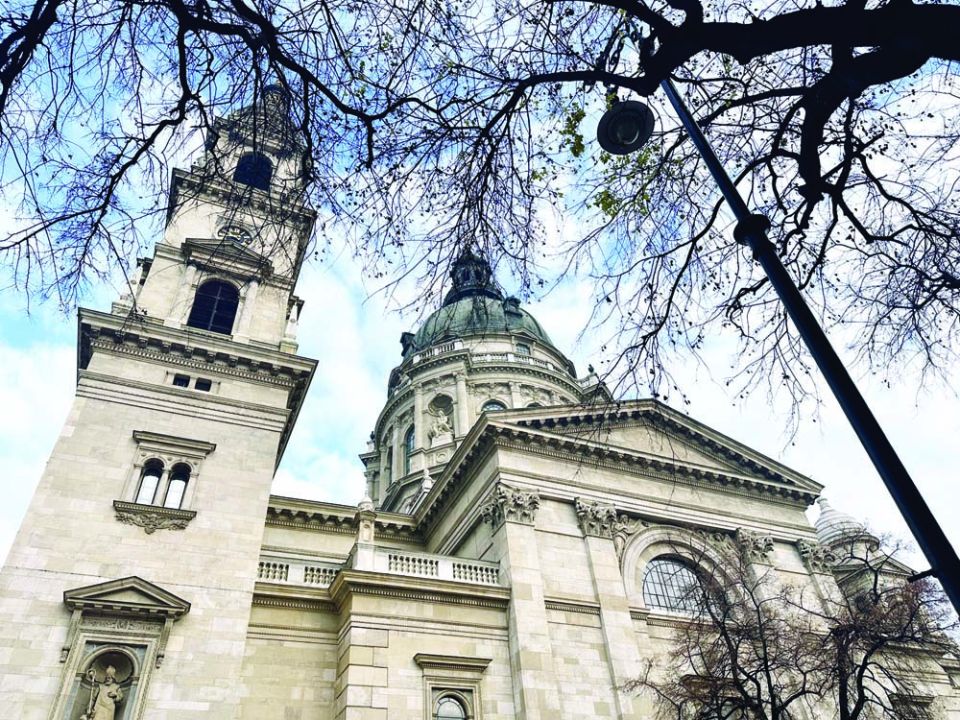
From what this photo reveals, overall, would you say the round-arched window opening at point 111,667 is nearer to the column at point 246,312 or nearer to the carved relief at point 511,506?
the carved relief at point 511,506

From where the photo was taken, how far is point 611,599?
2141 centimetres

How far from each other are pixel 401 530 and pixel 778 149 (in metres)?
23.7

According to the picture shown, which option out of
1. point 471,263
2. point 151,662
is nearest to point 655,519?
point 151,662

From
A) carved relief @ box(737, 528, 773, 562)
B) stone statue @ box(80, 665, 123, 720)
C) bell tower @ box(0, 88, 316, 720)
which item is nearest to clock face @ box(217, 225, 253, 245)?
bell tower @ box(0, 88, 316, 720)

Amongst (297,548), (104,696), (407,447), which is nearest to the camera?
(104,696)

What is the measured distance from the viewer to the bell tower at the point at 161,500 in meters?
16.2

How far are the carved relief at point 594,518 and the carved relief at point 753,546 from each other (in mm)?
5736

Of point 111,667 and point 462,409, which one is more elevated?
point 462,409

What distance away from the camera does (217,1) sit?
6734 millimetres

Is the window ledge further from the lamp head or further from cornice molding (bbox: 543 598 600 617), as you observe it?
the lamp head

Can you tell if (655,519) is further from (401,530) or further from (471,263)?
(471,263)

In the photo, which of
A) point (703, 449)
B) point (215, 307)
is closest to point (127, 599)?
point (215, 307)

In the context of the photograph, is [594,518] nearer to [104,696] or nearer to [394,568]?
[394,568]

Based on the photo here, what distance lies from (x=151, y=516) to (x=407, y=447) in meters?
25.9
